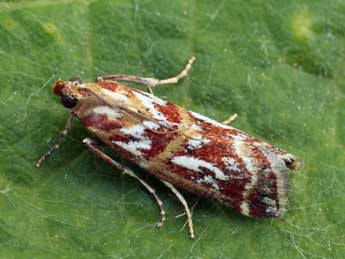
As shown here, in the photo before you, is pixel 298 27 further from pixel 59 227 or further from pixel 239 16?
pixel 59 227

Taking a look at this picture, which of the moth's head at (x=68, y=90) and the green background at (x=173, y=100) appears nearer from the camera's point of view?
the green background at (x=173, y=100)

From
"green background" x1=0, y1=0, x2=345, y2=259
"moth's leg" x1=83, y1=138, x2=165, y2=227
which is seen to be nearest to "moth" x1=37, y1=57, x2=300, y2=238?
"moth's leg" x1=83, y1=138, x2=165, y2=227

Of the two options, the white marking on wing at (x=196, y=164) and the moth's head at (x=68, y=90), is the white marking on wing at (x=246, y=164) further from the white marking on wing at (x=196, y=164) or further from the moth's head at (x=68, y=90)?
the moth's head at (x=68, y=90)

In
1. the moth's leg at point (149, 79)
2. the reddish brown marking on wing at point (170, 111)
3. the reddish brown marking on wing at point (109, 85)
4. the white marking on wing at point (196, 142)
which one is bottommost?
the white marking on wing at point (196, 142)

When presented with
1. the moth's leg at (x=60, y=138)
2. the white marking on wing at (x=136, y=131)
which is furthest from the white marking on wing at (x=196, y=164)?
the moth's leg at (x=60, y=138)

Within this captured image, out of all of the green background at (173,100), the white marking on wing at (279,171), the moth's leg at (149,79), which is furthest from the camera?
the moth's leg at (149,79)
